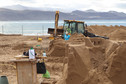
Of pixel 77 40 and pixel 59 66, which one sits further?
pixel 59 66

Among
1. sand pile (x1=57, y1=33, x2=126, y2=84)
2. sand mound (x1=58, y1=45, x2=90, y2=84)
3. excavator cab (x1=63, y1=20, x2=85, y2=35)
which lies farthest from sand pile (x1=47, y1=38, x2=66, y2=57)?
sand mound (x1=58, y1=45, x2=90, y2=84)

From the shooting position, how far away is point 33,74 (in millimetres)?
6398

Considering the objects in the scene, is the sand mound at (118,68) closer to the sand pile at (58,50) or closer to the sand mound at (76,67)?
the sand mound at (76,67)

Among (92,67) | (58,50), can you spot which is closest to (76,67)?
(92,67)

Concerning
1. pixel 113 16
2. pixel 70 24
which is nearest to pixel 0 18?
pixel 113 16

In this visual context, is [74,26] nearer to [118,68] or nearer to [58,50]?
[58,50]

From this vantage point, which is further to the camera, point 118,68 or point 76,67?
point 118,68

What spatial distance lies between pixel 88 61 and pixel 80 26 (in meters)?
9.01

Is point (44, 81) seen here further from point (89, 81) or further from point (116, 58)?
point (116, 58)

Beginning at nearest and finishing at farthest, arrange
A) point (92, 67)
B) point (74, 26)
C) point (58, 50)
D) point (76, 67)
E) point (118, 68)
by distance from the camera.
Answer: point (76, 67), point (118, 68), point (92, 67), point (58, 50), point (74, 26)

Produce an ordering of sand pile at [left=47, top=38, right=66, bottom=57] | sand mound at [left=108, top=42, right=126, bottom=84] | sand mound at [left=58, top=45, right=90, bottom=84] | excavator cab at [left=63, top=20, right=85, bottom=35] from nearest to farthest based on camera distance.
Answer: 1. sand mound at [left=58, top=45, right=90, bottom=84]
2. sand mound at [left=108, top=42, right=126, bottom=84]
3. sand pile at [left=47, top=38, right=66, bottom=57]
4. excavator cab at [left=63, top=20, right=85, bottom=35]

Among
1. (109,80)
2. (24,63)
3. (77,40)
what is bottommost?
(109,80)

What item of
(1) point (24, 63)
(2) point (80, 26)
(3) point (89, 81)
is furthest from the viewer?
(2) point (80, 26)

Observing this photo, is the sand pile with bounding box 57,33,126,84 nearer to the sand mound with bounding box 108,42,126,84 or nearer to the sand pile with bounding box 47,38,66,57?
the sand mound with bounding box 108,42,126,84
